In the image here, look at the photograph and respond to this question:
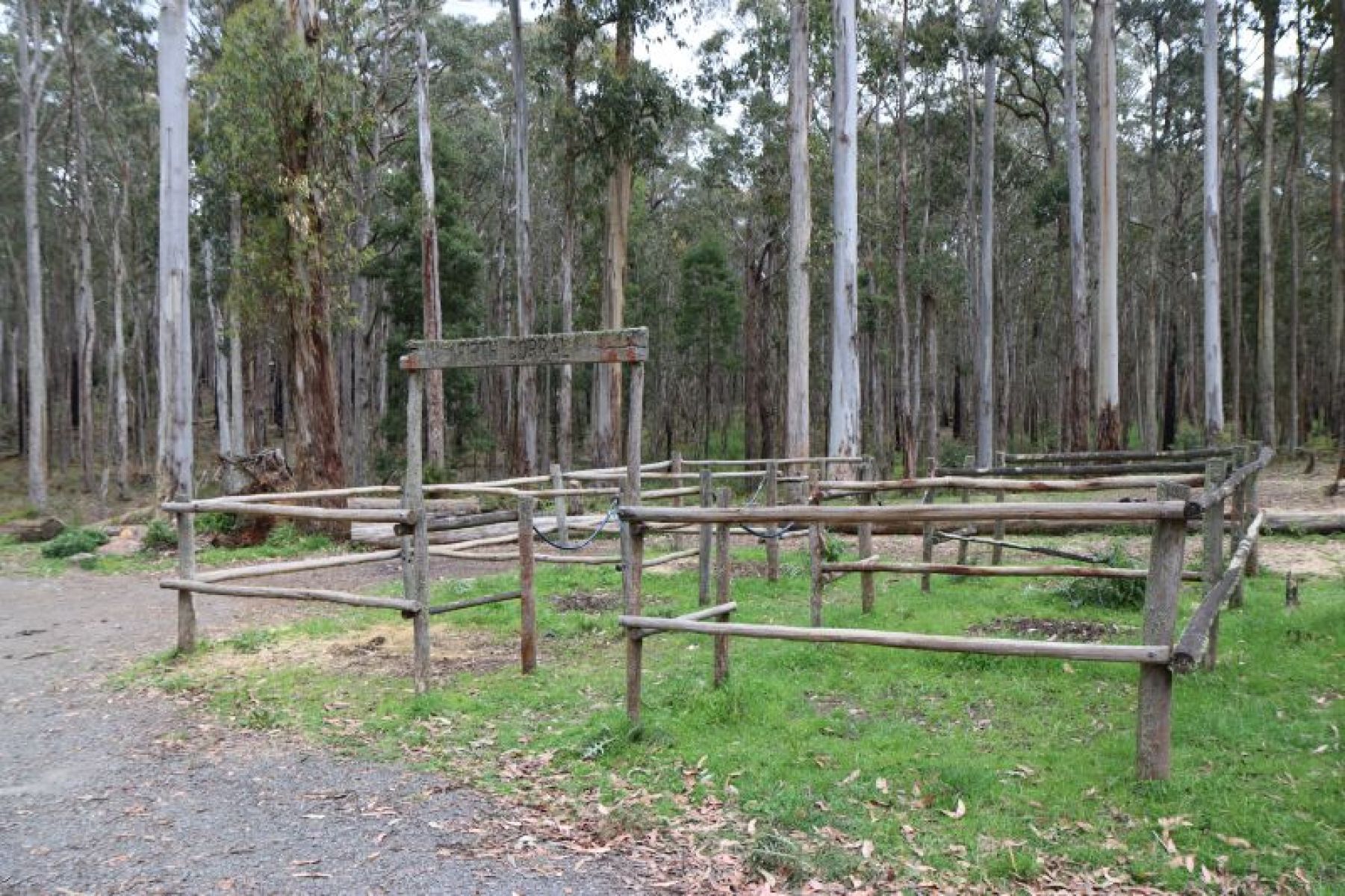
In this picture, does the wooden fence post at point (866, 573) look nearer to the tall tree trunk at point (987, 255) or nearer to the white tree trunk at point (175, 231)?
the white tree trunk at point (175, 231)

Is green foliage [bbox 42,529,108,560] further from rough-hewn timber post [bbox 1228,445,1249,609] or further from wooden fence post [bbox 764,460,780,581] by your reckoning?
rough-hewn timber post [bbox 1228,445,1249,609]

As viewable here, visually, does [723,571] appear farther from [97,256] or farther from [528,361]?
[97,256]

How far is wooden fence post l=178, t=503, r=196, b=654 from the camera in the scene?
6594mm

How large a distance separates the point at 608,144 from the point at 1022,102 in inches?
707

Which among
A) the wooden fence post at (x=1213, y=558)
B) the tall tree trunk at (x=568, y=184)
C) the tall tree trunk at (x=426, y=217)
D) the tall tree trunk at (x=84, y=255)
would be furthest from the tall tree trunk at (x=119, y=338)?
the wooden fence post at (x=1213, y=558)

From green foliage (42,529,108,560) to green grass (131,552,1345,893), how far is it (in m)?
7.72

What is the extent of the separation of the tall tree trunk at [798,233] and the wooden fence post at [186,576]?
9714 millimetres

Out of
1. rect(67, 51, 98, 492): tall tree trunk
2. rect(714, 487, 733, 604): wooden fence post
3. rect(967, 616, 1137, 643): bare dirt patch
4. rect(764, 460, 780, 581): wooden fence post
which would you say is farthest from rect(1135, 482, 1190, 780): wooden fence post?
rect(67, 51, 98, 492): tall tree trunk

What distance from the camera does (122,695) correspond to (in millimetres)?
5918

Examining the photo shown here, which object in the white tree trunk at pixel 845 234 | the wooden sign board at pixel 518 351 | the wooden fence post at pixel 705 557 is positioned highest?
the white tree trunk at pixel 845 234

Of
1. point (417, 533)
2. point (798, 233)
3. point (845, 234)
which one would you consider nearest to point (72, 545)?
point (417, 533)

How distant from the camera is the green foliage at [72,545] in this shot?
1298cm

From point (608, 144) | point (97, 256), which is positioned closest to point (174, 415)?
point (608, 144)

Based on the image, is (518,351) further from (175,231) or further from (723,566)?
(175,231)
